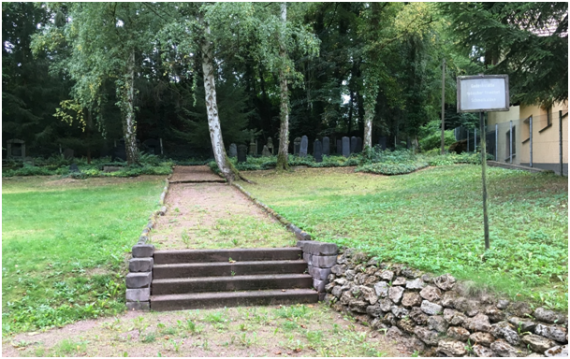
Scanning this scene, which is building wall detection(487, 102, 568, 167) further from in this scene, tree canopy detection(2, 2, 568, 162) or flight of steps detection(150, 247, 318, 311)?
flight of steps detection(150, 247, 318, 311)

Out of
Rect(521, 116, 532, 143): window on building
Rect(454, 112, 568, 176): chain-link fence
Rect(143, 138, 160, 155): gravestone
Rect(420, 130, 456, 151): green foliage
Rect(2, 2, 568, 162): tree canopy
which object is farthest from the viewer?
Rect(420, 130, 456, 151): green foliage

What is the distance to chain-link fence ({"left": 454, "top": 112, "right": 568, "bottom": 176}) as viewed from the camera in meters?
13.1

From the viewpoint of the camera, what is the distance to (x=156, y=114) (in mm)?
30953

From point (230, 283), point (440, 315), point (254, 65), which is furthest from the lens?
point (254, 65)

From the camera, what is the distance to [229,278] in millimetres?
6027

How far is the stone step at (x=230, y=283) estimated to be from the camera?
19.2 feet

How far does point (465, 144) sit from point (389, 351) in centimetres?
2323

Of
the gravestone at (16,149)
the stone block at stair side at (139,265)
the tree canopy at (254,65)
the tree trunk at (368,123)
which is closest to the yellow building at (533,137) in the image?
the tree canopy at (254,65)

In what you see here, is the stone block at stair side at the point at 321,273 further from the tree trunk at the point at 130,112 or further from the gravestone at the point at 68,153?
the gravestone at the point at 68,153

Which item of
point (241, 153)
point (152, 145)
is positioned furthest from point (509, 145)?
point (152, 145)

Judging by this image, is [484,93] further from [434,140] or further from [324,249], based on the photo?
[434,140]

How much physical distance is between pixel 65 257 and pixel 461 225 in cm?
603

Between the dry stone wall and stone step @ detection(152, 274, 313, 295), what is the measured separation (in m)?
0.59

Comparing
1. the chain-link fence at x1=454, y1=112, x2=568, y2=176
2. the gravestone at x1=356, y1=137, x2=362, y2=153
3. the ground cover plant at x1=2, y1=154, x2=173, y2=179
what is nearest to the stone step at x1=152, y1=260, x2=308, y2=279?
the chain-link fence at x1=454, y1=112, x2=568, y2=176
